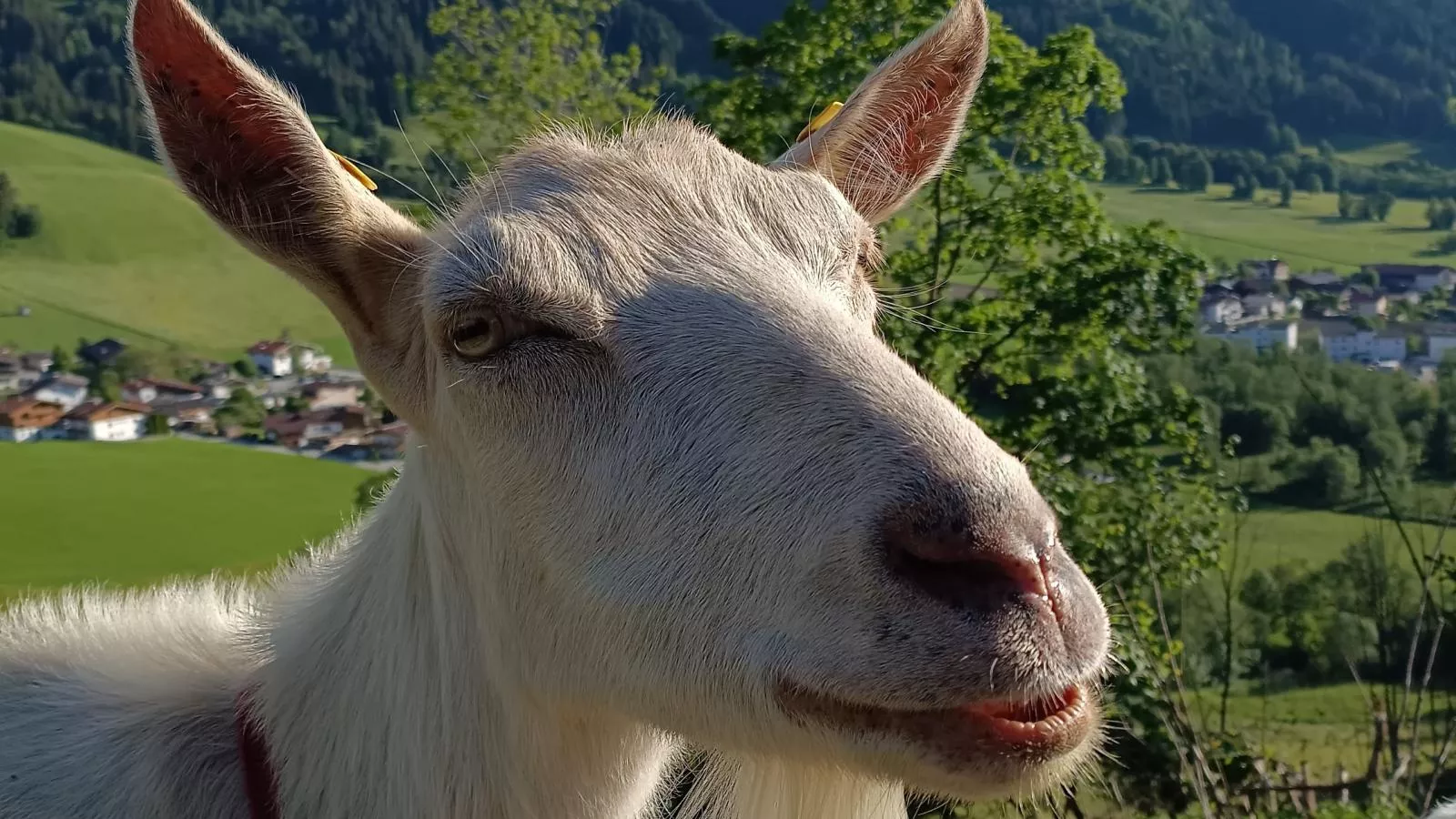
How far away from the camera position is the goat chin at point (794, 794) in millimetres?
2883

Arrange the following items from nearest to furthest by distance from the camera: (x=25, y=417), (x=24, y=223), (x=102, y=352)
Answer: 1. (x=25, y=417)
2. (x=102, y=352)
3. (x=24, y=223)

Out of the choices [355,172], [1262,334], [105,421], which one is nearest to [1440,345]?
[1262,334]

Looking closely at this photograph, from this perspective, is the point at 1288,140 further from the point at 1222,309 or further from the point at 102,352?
the point at 102,352

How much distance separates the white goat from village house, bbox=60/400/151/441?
19495 mm

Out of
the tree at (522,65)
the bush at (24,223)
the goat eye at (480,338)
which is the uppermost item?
the goat eye at (480,338)

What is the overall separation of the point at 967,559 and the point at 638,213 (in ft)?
4.38

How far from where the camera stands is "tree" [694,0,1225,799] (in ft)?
53.8

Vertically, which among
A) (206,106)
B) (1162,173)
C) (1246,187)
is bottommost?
(1246,187)

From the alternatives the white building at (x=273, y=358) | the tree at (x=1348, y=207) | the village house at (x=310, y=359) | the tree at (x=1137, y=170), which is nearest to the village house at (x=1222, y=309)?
the tree at (x=1137, y=170)

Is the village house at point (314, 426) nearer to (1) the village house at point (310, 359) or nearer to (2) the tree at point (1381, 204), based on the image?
(1) the village house at point (310, 359)

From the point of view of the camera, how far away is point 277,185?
9.38 ft

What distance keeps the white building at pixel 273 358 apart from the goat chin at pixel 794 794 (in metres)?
20.3

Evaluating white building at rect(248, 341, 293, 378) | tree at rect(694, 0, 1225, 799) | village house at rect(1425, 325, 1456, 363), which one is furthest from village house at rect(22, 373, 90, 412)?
village house at rect(1425, 325, 1456, 363)

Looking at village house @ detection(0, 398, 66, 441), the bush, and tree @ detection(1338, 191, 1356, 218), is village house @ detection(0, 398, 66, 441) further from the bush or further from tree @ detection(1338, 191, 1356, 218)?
tree @ detection(1338, 191, 1356, 218)
